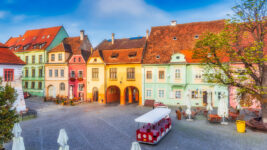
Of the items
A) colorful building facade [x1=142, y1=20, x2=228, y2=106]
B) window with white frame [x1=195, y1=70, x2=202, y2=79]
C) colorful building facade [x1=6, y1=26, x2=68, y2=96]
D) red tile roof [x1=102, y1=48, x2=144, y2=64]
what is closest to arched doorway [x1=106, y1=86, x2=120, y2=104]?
red tile roof [x1=102, y1=48, x2=144, y2=64]

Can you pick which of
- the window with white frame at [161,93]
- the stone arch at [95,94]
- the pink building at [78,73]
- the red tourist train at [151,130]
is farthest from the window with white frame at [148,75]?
the red tourist train at [151,130]

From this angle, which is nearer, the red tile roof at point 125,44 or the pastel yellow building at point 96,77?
the pastel yellow building at point 96,77

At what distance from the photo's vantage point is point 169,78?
25.5 meters

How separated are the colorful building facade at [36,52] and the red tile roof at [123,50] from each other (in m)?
11.0

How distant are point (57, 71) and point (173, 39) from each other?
72.6 feet

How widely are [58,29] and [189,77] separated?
1177 inches

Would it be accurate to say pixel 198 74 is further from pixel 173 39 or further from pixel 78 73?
pixel 78 73

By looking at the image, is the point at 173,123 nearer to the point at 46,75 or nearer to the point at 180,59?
the point at 180,59

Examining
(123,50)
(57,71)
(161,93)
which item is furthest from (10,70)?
(161,93)

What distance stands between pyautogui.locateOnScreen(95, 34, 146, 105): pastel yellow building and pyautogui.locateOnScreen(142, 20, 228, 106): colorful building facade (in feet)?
3.86

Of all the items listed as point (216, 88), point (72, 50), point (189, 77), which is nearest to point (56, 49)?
point (72, 50)

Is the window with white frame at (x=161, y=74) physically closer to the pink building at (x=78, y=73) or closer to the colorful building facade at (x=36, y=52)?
the pink building at (x=78, y=73)

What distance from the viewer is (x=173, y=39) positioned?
28703 mm

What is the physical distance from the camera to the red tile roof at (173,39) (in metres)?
26.8
